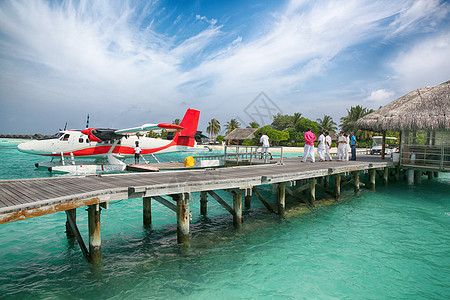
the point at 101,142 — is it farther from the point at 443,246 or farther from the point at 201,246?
the point at 443,246

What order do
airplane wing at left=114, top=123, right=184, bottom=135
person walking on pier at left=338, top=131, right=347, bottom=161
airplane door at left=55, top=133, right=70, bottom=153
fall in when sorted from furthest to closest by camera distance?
1. airplane door at left=55, top=133, right=70, bottom=153
2. airplane wing at left=114, top=123, right=184, bottom=135
3. person walking on pier at left=338, top=131, right=347, bottom=161

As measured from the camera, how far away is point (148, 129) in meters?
20.1

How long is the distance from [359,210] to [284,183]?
4.24 m

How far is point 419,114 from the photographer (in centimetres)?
1566

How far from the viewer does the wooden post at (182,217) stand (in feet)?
24.5

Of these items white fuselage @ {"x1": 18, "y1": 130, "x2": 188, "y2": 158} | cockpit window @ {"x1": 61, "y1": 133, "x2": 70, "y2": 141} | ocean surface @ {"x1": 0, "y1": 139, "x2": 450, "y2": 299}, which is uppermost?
cockpit window @ {"x1": 61, "y1": 133, "x2": 70, "y2": 141}

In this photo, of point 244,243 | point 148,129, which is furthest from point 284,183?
point 148,129

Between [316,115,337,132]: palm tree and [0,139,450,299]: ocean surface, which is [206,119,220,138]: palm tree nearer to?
[316,115,337,132]: palm tree

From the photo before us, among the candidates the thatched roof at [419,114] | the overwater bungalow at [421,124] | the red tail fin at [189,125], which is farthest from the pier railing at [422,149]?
the red tail fin at [189,125]

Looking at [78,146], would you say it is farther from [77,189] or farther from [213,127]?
[213,127]

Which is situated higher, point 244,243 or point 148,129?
point 148,129

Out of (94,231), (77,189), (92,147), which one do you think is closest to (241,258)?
(94,231)

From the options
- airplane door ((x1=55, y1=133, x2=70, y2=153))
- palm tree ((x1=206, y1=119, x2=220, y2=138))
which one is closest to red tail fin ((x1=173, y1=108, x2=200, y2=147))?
airplane door ((x1=55, y1=133, x2=70, y2=153))

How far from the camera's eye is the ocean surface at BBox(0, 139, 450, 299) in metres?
5.75
